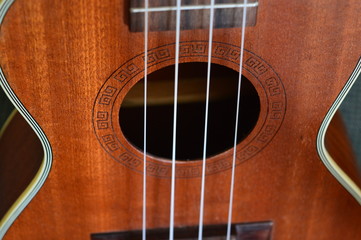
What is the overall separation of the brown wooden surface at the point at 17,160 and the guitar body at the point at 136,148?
0.12 ft

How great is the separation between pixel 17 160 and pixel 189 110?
0.30 metres

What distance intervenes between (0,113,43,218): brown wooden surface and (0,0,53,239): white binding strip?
0.02 metres

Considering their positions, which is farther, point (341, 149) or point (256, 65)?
point (341, 149)

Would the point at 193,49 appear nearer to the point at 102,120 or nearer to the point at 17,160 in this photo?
the point at 102,120

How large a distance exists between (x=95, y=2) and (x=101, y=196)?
32 centimetres

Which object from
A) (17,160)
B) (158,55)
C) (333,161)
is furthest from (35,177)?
(333,161)

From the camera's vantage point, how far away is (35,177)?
0.88 meters

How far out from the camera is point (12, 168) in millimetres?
975

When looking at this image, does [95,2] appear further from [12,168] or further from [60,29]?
[12,168]

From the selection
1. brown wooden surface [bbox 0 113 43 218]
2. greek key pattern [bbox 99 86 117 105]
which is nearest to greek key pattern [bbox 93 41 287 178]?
greek key pattern [bbox 99 86 117 105]

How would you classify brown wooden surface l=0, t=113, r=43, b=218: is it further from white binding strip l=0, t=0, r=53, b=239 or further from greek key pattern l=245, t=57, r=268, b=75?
greek key pattern l=245, t=57, r=268, b=75

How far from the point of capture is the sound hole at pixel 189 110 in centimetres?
95

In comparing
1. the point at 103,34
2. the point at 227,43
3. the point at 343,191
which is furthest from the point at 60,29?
the point at 343,191

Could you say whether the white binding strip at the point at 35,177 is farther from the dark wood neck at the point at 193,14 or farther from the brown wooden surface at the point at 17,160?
the dark wood neck at the point at 193,14
